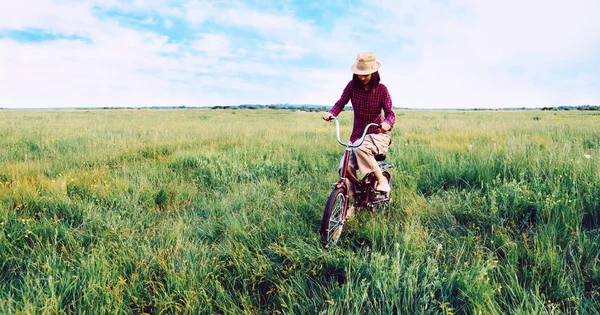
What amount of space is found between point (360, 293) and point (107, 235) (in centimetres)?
256

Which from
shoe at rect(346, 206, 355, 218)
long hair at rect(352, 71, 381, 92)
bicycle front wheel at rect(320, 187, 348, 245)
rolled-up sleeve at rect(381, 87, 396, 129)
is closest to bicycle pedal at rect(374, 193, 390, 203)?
shoe at rect(346, 206, 355, 218)

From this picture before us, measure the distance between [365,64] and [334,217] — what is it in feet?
5.46

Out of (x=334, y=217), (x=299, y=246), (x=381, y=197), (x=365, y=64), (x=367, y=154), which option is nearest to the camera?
(x=299, y=246)

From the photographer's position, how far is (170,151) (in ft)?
26.2

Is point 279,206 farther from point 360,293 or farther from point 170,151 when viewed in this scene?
point 170,151

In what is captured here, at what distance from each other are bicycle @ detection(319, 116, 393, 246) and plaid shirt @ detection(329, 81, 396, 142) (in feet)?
0.87

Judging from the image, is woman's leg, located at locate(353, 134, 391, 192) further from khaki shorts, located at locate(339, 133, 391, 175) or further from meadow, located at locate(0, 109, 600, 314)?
meadow, located at locate(0, 109, 600, 314)

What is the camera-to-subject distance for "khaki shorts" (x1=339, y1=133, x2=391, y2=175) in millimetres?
3557

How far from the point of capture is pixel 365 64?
3.45m

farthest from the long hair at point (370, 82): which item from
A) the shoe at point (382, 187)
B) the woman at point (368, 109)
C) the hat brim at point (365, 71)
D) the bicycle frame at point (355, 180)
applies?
the shoe at point (382, 187)

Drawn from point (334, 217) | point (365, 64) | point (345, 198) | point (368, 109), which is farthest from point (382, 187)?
point (365, 64)

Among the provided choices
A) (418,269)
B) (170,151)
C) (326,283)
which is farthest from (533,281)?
(170,151)

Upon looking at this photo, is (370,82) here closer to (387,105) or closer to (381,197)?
(387,105)

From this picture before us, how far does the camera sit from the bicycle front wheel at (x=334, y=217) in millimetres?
2977
